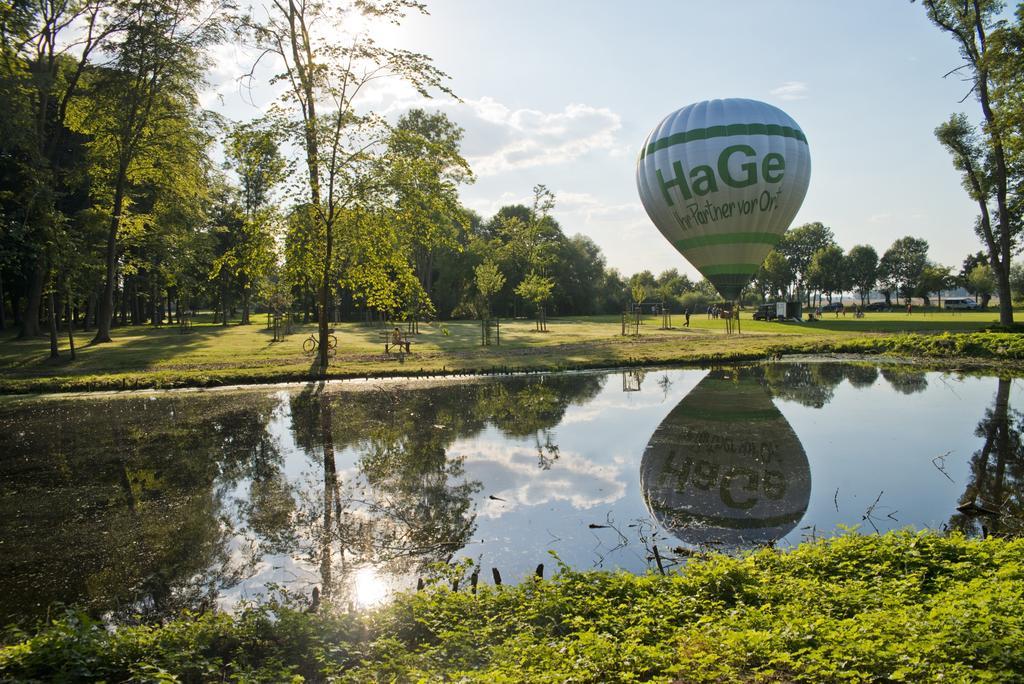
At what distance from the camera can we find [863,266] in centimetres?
10469

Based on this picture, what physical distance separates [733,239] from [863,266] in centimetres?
8406

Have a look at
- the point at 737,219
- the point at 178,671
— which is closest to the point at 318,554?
the point at 178,671

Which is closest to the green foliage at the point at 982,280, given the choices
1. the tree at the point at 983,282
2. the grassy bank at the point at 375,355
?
the tree at the point at 983,282

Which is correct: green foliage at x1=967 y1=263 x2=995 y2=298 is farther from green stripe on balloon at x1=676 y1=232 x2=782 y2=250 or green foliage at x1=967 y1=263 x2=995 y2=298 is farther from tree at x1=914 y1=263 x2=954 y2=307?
green stripe on balloon at x1=676 y1=232 x2=782 y2=250

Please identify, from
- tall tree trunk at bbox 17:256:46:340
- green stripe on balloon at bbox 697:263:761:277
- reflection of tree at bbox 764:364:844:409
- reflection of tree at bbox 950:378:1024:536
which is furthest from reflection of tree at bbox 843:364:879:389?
tall tree trunk at bbox 17:256:46:340

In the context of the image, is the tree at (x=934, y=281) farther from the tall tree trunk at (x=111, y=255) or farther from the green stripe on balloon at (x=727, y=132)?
the tall tree trunk at (x=111, y=255)

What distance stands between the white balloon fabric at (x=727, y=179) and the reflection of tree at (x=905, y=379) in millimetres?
14541

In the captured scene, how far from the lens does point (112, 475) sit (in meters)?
10.7

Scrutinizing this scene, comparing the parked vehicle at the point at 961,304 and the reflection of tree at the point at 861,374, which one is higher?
the parked vehicle at the point at 961,304

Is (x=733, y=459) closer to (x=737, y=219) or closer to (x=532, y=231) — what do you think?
(x=737, y=219)

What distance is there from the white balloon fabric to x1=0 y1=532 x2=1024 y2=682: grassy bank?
98.3ft

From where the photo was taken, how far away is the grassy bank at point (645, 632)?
4355mm

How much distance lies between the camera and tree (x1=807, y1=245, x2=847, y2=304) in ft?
327

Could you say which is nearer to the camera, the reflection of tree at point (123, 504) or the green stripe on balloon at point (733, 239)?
the reflection of tree at point (123, 504)
